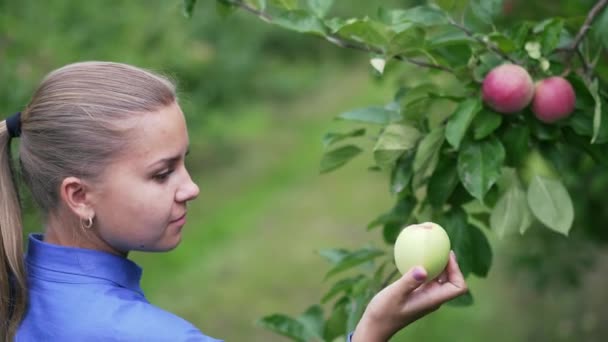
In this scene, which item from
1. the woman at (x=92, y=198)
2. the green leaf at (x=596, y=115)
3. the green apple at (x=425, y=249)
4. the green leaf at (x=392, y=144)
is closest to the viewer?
the green apple at (x=425, y=249)

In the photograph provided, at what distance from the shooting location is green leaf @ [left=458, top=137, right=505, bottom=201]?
5.17ft

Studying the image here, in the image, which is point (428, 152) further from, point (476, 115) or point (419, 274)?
point (419, 274)

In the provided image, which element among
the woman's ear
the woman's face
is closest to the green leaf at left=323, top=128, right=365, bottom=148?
the woman's face

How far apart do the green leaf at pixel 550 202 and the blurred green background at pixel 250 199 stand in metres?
0.68

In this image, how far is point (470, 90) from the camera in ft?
5.57

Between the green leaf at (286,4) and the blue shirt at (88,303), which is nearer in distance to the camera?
the blue shirt at (88,303)

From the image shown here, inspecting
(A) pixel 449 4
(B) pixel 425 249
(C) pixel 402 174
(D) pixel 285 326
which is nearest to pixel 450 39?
(A) pixel 449 4

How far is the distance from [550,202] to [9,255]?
39.3 inches

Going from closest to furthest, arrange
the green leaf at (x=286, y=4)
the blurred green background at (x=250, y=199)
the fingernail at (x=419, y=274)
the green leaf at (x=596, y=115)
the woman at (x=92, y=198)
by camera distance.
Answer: the fingernail at (x=419, y=274)
the woman at (x=92, y=198)
the green leaf at (x=596, y=115)
the green leaf at (x=286, y=4)
the blurred green background at (x=250, y=199)

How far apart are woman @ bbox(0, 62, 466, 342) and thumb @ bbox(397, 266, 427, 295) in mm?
131

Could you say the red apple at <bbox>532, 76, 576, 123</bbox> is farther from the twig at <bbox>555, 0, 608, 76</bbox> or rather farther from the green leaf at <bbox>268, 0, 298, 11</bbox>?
the green leaf at <bbox>268, 0, 298, 11</bbox>

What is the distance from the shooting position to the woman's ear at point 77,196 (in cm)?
143

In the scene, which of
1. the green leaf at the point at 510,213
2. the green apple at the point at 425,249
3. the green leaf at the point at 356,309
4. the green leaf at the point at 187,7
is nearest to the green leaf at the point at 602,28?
the green leaf at the point at 510,213

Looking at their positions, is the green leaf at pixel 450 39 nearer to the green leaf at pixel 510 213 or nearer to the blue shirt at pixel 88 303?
the green leaf at pixel 510 213
